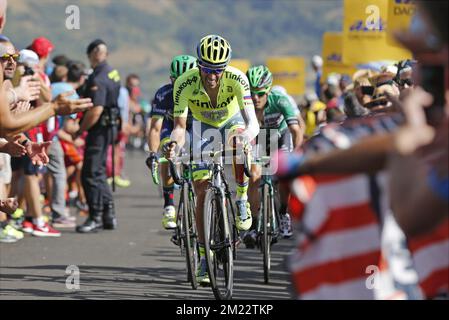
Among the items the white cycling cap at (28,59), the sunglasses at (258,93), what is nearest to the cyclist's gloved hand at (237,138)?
the sunglasses at (258,93)

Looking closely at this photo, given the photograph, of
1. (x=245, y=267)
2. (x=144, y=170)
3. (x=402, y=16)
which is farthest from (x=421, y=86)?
(x=144, y=170)

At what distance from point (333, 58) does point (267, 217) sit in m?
12.7

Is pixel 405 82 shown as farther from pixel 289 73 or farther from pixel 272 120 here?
pixel 289 73

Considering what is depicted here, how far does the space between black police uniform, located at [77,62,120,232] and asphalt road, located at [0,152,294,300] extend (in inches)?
11.3

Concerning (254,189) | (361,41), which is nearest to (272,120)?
(254,189)

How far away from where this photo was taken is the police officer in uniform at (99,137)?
52.0ft

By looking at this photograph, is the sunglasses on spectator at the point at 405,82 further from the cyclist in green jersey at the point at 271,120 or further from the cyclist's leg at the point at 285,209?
the cyclist in green jersey at the point at 271,120

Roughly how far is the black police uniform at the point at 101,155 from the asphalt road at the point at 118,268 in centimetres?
29

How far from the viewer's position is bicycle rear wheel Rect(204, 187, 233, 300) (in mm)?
9875

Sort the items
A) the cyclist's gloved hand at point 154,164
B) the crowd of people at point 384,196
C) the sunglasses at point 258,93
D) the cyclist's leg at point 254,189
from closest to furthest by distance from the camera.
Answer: the crowd of people at point 384,196 → the cyclist's gloved hand at point 154,164 → the cyclist's leg at point 254,189 → the sunglasses at point 258,93

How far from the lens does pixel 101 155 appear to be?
1619 centimetres

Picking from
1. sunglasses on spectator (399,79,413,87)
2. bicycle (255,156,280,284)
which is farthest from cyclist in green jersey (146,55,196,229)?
sunglasses on spectator (399,79,413,87)
